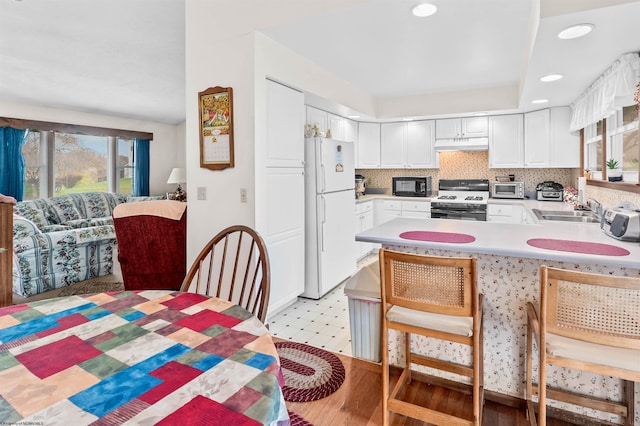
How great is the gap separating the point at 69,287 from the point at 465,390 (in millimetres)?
4102

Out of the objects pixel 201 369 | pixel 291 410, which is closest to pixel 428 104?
pixel 291 410

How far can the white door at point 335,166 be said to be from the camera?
3.63 metres

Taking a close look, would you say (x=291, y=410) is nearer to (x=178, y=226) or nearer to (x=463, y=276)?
(x=463, y=276)

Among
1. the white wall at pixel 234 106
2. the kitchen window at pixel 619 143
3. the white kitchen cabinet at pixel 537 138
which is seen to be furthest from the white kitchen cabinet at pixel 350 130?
the kitchen window at pixel 619 143

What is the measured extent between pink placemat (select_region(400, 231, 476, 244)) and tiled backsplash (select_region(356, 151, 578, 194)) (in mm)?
3637

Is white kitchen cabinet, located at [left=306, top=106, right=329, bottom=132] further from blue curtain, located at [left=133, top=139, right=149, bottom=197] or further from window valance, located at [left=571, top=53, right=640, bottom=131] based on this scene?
blue curtain, located at [left=133, top=139, right=149, bottom=197]

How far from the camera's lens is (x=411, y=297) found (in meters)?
1.63

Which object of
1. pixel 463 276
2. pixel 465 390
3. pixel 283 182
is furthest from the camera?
pixel 283 182

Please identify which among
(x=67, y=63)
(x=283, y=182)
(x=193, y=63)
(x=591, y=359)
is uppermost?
(x=67, y=63)

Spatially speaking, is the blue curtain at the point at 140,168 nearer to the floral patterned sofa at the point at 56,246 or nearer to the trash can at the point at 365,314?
the floral patterned sofa at the point at 56,246

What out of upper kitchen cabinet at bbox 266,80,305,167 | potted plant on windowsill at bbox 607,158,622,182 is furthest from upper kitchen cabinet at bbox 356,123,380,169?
potted plant on windowsill at bbox 607,158,622,182

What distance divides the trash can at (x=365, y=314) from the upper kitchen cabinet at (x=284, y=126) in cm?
126

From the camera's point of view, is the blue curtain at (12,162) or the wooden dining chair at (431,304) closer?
the wooden dining chair at (431,304)

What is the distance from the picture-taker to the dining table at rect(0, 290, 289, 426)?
28.1 inches
